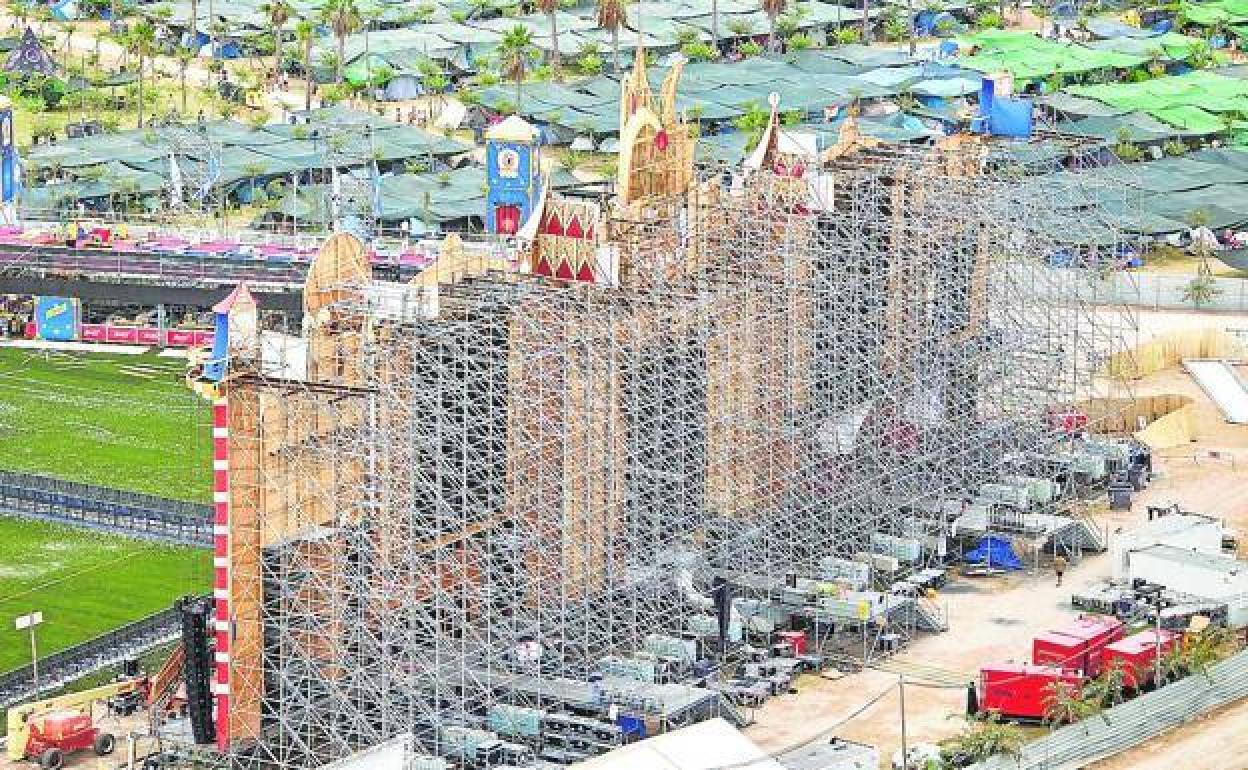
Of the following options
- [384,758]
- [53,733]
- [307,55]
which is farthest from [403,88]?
[384,758]

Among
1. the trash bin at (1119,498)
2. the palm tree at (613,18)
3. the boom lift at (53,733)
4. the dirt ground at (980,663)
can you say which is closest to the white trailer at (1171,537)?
the dirt ground at (980,663)

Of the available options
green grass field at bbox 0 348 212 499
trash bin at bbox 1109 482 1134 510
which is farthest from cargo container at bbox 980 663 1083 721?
green grass field at bbox 0 348 212 499

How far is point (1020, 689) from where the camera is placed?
90.8m

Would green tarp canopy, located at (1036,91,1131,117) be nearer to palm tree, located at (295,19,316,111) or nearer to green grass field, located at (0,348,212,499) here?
palm tree, located at (295,19,316,111)

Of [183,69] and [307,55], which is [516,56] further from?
[183,69]

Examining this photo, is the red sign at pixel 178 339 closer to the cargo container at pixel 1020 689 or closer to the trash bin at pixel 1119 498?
the trash bin at pixel 1119 498

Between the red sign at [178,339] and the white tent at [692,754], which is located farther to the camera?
the red sign at [178,339]

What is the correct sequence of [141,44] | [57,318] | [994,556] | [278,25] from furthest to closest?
1. [278,25]
2. [141,44]
3. [57,318]
4. [994,556]

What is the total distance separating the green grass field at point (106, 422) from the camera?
118312 millimetres

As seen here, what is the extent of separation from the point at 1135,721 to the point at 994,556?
16635 millimetres

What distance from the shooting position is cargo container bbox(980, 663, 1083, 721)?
297ft

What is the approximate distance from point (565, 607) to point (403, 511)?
24.0 feet

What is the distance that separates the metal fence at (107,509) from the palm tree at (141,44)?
2595 inches

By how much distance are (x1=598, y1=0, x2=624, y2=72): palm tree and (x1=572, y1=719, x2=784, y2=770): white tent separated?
111821 millimetres
